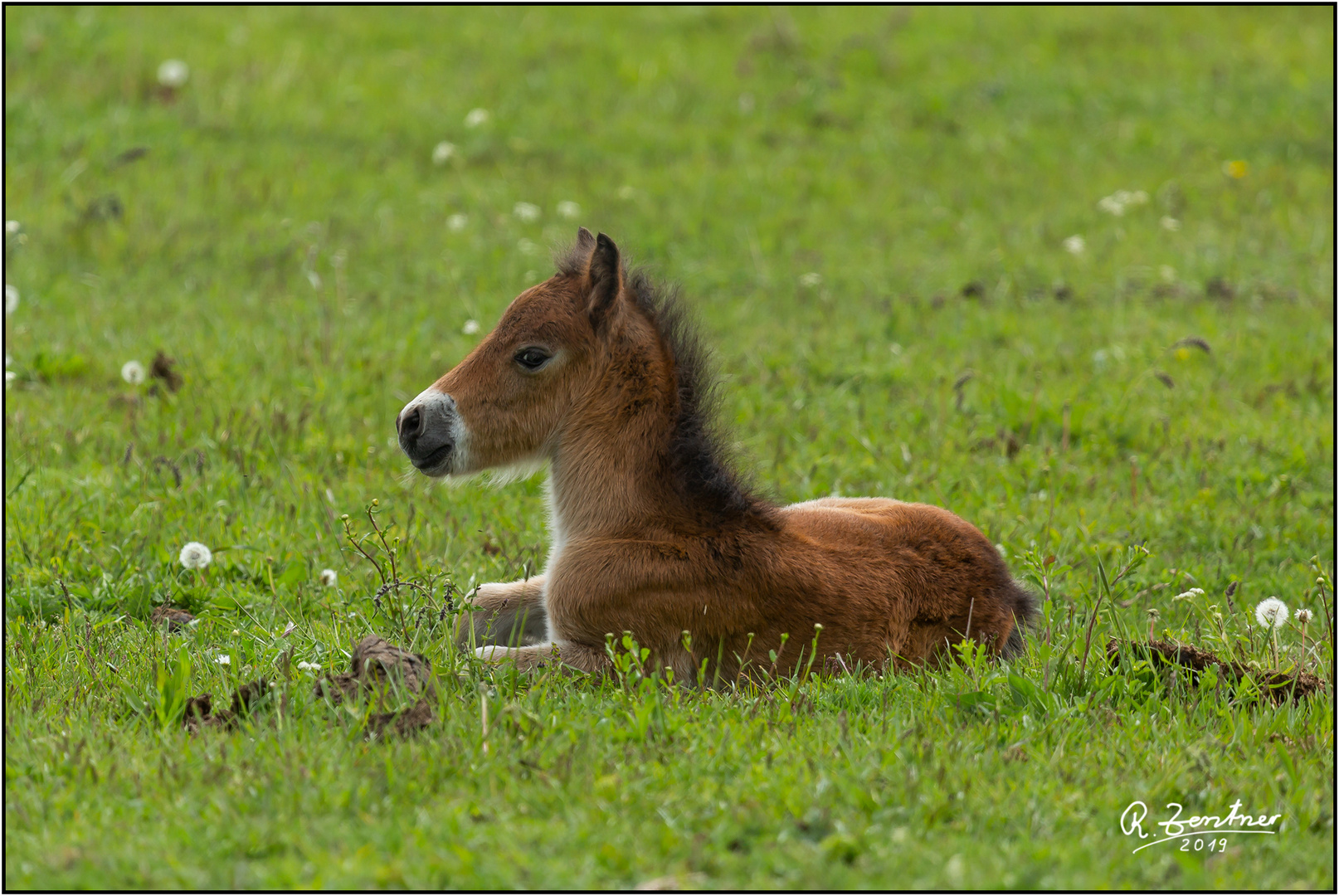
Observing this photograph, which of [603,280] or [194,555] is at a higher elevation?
[603,280]

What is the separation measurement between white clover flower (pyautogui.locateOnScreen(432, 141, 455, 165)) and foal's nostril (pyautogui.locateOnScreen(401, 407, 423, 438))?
26.0ft

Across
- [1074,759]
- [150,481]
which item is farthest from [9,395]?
[1074,759]

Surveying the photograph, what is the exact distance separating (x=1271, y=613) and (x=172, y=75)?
12.0m

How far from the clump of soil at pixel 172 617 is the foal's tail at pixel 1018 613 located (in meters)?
3.26

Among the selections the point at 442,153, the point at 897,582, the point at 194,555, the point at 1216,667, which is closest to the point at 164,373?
the point at 194,555

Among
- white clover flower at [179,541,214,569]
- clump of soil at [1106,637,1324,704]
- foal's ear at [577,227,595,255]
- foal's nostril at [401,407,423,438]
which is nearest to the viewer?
clump of soil at [1106,637,1324,704]

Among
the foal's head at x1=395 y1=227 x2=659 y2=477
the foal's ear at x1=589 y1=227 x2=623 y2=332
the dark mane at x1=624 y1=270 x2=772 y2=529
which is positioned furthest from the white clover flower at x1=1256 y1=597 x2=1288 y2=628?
the foal's ear at x1=589 y1=227 x2=623 y2=332

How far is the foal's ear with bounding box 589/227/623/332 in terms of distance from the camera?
195 inches

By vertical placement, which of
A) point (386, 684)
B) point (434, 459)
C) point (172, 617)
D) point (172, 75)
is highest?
point (172, 75)

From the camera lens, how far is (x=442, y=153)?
1246 centimetres

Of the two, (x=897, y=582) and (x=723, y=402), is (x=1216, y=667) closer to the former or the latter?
(x=897, y=582)

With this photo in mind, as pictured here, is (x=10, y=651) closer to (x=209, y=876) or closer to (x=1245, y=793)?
(x=209, y=876)

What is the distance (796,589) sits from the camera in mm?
4750
